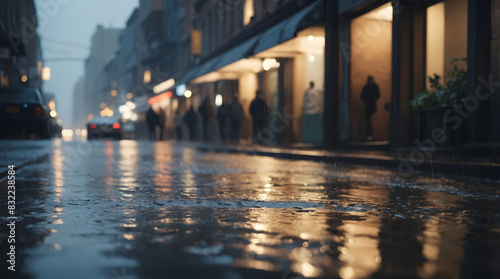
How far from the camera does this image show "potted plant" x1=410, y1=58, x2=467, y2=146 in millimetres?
11840

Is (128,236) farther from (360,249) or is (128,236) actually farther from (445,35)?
(445,35)

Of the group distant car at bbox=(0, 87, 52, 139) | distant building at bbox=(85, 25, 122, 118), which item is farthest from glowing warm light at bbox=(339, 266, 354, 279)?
distant building at bbox=(85, 25, 122, 118)

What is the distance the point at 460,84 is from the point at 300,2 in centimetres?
875

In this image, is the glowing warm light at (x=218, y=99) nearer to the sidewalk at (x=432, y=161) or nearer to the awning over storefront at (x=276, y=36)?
the awning over storefront at (x=276, y=36)

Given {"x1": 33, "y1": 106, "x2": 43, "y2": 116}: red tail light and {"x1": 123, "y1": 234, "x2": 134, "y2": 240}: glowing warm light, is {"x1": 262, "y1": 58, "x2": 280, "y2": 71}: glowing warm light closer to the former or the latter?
{"x1": 33, "y1": 106, "x2": 43, "y2": 116}: red tail light

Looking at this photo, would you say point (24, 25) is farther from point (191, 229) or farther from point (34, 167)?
point (191, 229)

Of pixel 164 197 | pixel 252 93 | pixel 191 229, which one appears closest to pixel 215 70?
pixel 252 93

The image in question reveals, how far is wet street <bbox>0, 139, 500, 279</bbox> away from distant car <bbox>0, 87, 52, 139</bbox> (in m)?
12.4

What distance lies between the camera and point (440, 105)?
1202 centimetres

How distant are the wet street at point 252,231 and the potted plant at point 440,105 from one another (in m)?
4.92

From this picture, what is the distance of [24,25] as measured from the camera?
4725 centimetres

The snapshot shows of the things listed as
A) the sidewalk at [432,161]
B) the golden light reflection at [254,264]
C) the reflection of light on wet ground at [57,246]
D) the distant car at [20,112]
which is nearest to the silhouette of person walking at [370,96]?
the sidewalk at [432,161]

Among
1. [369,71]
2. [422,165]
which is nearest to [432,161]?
[422,165]

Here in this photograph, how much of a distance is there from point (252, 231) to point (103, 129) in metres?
31.5
